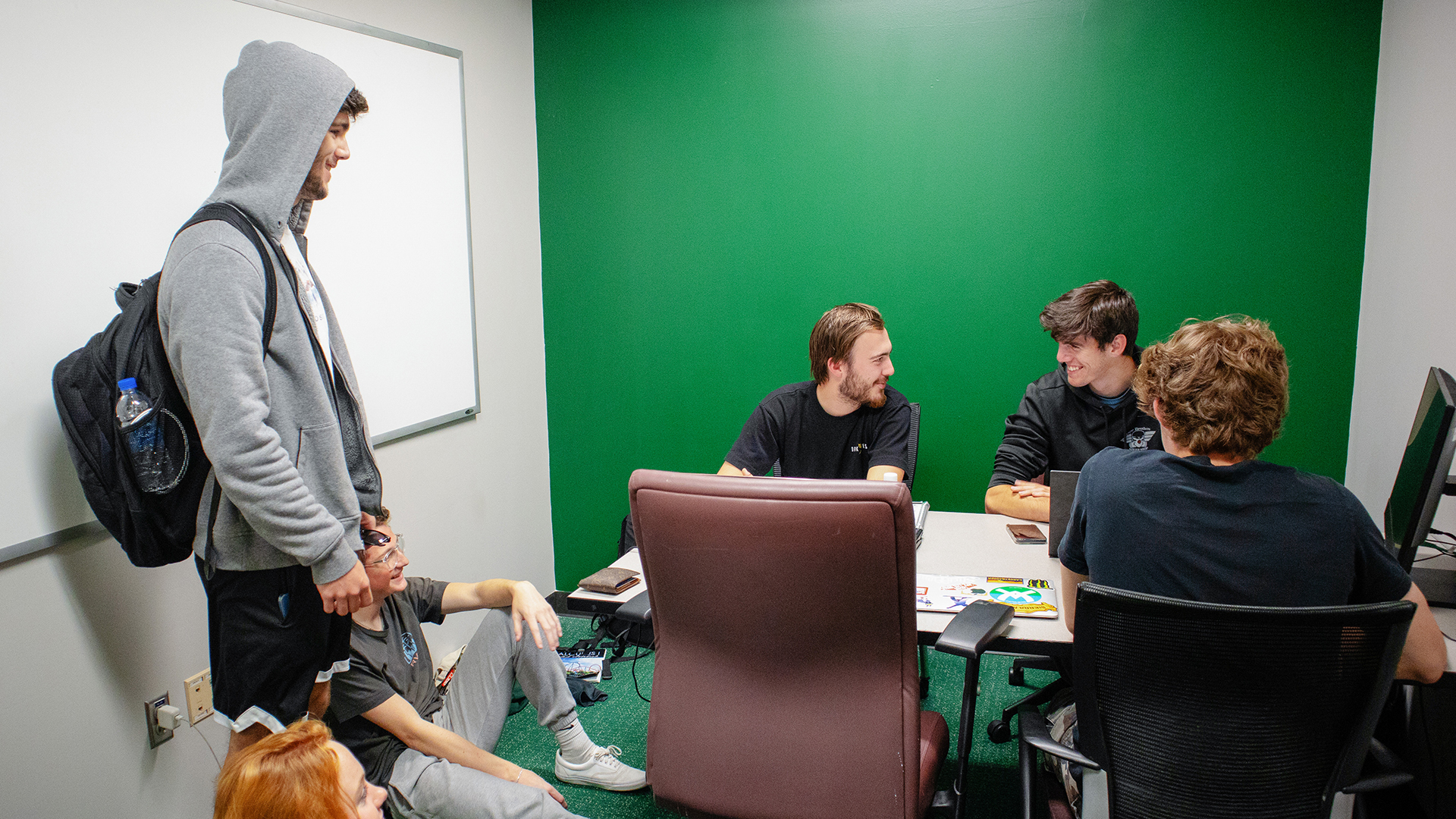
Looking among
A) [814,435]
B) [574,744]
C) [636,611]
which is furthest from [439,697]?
[814,435]

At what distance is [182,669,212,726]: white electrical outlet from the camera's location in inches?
80.4

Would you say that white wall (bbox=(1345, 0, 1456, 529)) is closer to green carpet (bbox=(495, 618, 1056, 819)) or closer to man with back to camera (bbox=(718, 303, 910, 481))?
green carpet (bbox=(495, 618, 1056, 819))

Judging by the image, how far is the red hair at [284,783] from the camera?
3.94 feet

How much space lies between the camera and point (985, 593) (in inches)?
70.4

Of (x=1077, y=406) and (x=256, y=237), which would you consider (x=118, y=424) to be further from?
(x=1077, y=406)

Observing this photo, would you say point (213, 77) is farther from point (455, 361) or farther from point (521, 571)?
point (521, 571)

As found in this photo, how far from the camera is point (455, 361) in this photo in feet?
9.92

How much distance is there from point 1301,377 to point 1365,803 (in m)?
1.90

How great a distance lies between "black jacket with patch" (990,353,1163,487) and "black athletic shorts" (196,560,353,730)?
1893mm

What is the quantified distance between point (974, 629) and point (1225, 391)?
576 millimetres

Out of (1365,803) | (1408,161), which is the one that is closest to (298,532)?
(1365,803)

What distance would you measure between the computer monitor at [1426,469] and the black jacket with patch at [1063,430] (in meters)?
0.83

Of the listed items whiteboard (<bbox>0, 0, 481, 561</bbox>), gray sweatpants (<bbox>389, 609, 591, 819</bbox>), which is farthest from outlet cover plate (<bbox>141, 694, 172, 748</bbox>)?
gray sweatpants (<bbox>389, 609, 591, 819</bbox>)

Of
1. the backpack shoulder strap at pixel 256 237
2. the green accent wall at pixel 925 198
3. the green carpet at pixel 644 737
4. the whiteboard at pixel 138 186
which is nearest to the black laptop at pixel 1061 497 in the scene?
the green carpet at pixel 644 737
